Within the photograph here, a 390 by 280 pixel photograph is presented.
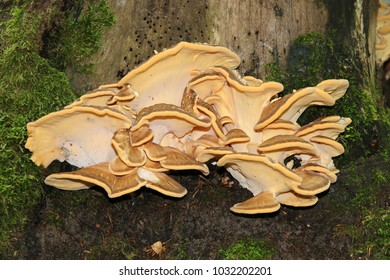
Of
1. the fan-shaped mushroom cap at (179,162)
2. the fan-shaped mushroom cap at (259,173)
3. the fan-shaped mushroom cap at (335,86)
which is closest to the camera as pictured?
the fan-shaped mushroom cap at (259,173)

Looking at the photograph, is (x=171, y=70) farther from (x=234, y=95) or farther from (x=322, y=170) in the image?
(x=322, y=170)

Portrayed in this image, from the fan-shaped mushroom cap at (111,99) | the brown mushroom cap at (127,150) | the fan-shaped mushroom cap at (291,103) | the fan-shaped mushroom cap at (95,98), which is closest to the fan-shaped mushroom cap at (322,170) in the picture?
the fan-shaped mushroom cap at (291,103)

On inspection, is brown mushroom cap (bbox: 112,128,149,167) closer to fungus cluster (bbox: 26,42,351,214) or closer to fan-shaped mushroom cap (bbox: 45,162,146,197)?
fungus cluster (bbox: 26,42,351,214)

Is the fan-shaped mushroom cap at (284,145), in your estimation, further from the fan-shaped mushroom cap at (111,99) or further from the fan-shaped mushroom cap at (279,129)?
the fan-shaped mushroom cap at (111,99)

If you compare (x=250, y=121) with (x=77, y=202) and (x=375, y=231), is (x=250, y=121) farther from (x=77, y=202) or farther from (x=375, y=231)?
(x=77, y=202)
